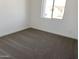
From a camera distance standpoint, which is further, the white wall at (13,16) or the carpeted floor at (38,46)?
the white wall at (13,16)

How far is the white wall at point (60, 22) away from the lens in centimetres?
393

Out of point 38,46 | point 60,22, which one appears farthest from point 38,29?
point 38,46

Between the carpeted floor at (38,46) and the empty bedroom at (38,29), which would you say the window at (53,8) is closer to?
the empty bedroom at (38,29)

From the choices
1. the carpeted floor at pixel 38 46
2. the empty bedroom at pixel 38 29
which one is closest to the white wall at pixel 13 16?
the empty bedroom at pixel 38 29

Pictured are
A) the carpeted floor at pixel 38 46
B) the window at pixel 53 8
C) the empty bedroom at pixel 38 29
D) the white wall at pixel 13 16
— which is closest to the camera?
the carpeted floor at pixel 38 46

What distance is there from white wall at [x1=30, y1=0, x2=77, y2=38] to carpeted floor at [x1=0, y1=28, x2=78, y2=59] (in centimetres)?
22

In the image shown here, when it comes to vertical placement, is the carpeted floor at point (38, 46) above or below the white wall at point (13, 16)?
below

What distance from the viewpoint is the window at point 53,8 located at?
13.6ft

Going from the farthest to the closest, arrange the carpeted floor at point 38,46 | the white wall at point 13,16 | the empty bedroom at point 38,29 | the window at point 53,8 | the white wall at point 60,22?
the window at point 53,8 < the white wall at point 13,16 < the white wall at point 60,22 < the empty bedroom at point 38,29 < the carpeted floor at point 38,46

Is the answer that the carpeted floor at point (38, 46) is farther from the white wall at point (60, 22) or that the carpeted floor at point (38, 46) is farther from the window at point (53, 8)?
the window at point (53, 8)

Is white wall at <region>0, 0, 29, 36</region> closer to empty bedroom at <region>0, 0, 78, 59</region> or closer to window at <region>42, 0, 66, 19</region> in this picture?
empty bedroom at <region>0, 0, 78, 59</region>

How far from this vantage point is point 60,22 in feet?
13.8

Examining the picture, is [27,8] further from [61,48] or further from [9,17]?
[61,48]

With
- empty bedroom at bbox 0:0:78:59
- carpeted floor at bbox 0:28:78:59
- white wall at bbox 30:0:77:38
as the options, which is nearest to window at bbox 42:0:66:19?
empty bedroom at bbox 0:0:78:59
